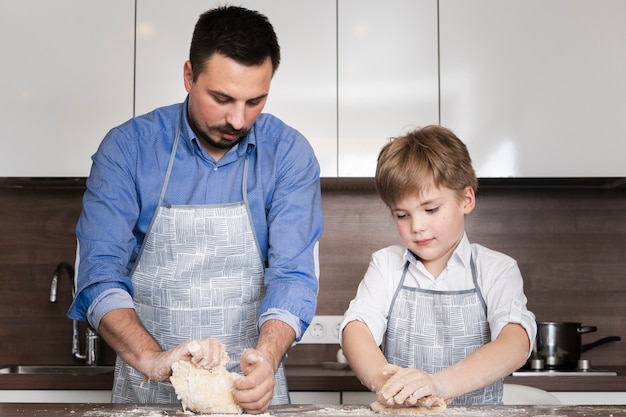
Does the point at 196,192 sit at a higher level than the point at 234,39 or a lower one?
lower

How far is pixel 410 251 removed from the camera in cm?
162

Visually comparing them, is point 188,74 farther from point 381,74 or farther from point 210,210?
point 381,74

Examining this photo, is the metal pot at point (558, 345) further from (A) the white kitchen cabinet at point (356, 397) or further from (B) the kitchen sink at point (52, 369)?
(B) the kitchen sink at point (52, 369)

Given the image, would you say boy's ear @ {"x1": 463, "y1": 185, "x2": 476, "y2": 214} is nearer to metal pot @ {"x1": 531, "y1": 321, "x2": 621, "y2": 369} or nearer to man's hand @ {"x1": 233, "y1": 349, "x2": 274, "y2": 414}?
man's hand @ {"x1": 233, "y1": 349, "x2": 274, "y2": 414}

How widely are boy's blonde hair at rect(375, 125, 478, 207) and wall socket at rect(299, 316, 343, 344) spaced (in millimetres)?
1140

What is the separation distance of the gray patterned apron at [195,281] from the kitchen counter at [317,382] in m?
0.60

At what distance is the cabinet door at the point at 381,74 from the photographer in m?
2.43

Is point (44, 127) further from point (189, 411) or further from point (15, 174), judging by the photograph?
point (189, 411)

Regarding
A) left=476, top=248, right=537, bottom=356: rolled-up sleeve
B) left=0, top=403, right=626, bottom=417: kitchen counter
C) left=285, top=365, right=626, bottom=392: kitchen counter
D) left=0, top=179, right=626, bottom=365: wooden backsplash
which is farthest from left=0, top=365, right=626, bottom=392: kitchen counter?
left=0, top=403, right=626, bottom=417: kitchen counter

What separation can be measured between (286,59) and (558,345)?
1.15 meters

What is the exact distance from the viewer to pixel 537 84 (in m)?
2.43

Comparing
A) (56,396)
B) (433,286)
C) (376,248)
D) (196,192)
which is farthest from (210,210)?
(376,248)

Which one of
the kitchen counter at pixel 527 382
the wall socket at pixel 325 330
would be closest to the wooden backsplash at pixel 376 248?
the wall socket at pixel 325 330

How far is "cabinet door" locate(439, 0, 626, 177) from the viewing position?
95.0 inches
